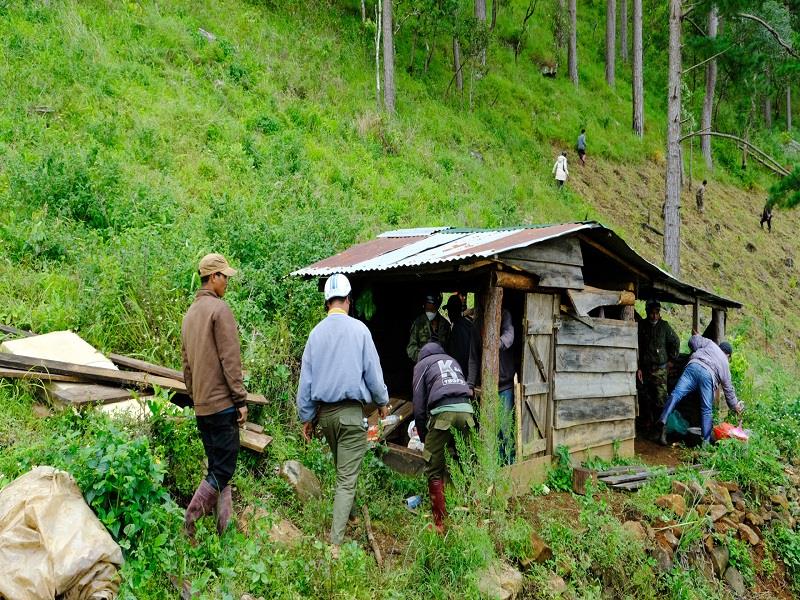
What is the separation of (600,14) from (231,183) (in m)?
31.2

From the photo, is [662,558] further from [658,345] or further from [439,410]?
[658,345]

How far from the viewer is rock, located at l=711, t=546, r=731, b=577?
656 cm

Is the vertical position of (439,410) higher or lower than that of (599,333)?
lower

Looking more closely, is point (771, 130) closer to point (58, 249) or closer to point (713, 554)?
point (713, 554)

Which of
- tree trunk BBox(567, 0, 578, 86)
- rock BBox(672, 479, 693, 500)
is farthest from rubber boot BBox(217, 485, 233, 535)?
tree trunk BBox(567, 0, 578, 86)

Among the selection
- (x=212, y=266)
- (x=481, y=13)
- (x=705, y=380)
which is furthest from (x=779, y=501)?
(x=481, y=13)

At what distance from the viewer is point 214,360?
4676 millimetres

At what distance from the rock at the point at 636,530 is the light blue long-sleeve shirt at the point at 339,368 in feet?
9.89

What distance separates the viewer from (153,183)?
1068cm

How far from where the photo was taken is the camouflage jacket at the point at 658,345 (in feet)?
33.8

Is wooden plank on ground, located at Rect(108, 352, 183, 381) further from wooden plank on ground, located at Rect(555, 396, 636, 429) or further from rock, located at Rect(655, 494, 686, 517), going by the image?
rock, located at Rect(655, 494, 686, 517)

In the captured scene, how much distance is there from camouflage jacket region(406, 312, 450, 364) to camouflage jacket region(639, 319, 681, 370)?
410cm

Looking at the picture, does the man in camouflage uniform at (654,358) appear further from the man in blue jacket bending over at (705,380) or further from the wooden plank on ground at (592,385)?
the wooden plank on ground at (592,385)

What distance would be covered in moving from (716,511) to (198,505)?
5.68 m
